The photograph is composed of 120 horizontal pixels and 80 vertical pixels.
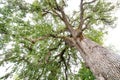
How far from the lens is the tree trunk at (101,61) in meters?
6.21

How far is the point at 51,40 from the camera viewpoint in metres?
10.8

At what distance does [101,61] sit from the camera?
22.4 feet

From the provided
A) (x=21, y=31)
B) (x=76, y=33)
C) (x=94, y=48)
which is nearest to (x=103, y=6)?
(x=76, y=33)

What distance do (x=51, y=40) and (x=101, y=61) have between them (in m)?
4.37

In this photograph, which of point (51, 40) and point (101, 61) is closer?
point (101, 61)

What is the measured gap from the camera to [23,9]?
31.1 ft

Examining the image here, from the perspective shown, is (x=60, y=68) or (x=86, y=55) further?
(x=60, y=68)

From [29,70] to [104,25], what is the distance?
168 inches

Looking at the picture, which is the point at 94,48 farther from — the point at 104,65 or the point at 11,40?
the point at 11,40

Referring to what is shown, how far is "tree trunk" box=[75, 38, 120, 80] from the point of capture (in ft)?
20.4

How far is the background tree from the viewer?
7.25 meters

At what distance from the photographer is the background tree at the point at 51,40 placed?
7254mm

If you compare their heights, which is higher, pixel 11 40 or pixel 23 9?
pixel 23 9

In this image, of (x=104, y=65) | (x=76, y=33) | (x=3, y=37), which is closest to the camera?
(x=104, y=65)
